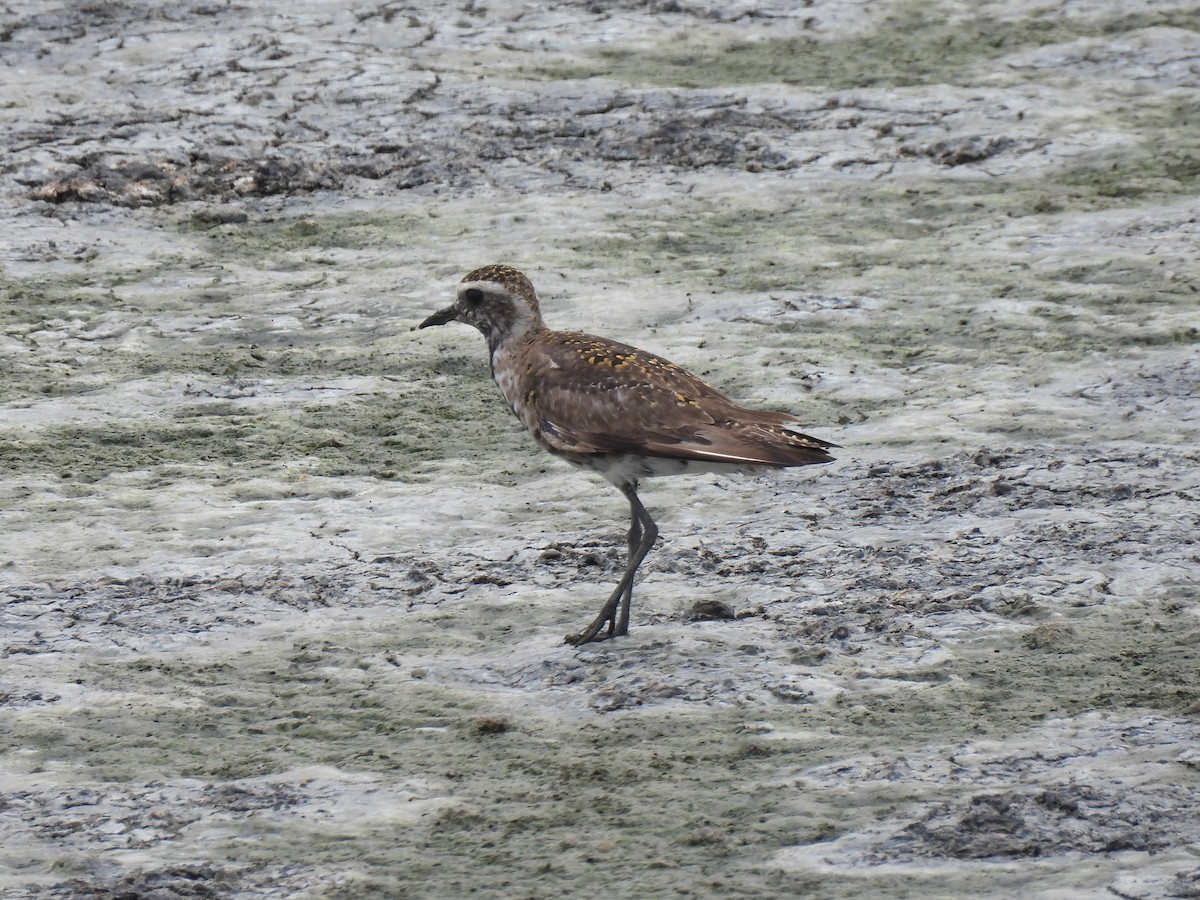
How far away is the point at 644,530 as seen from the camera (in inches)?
198

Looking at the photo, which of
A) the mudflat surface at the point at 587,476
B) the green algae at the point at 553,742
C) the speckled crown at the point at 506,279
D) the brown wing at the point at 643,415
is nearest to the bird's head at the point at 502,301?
the speckled crown at the point at 506,279

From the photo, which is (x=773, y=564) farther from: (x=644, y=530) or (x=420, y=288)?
(x=420, y=288)

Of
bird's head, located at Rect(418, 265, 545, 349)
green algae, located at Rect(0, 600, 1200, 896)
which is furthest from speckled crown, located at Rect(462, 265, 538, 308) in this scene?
green algae, located at Rect(0, 600, 1200, 896)

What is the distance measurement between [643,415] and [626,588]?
21.4 inches

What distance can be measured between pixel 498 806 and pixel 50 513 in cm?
259

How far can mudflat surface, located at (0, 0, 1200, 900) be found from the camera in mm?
→ 3904

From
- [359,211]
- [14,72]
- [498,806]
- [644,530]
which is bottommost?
[498,806]

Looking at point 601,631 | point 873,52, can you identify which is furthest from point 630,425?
point 873,52

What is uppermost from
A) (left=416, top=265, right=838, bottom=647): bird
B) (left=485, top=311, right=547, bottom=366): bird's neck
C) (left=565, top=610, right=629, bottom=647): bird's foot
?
(left=485, top=311, right=547, bottom=366): bird's neck

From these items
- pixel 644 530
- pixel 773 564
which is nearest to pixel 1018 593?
pixel 773 564

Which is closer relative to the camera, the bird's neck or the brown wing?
the brown wing

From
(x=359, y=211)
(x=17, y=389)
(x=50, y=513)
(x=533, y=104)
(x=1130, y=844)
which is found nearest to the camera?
(x=1130, y=844)

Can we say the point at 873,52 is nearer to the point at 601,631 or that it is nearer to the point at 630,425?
the point at 630,425

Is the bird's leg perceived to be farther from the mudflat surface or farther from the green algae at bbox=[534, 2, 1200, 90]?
the green algae at bbox=[534, 2, 1200, 90]
